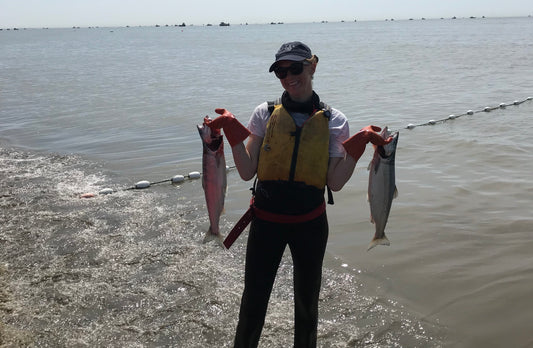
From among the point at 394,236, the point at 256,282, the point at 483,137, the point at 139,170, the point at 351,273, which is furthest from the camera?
the point at 483,137

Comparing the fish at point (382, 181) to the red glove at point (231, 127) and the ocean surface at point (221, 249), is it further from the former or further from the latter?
the ocean surface at point (221, 249)

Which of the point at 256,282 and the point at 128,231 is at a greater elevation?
the point at 256,282

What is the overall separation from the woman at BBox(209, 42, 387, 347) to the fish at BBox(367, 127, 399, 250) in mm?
164

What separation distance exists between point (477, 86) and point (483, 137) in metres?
12.5

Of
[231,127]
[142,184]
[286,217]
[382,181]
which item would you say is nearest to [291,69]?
[231,127]

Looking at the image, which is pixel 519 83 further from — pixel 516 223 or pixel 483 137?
pixel 516 223

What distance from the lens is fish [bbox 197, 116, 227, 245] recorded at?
383 centimetres

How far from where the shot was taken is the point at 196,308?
237 inches

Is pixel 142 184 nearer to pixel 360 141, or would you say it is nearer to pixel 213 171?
pixel 213 171

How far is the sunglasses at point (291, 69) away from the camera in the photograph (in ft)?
11.8

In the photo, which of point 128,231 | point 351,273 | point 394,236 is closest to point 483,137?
point 394,236

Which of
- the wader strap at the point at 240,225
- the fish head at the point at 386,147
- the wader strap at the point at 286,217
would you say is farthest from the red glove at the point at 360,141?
the wader strap at the point at 240,225

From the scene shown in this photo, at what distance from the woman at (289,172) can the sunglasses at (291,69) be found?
12mm

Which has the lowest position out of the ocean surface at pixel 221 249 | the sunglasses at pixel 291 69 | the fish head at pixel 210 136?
the ocean surface at pixel 221 249
